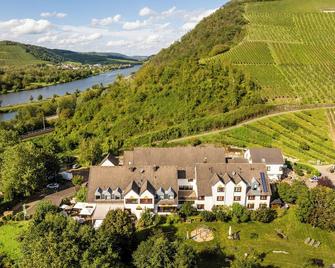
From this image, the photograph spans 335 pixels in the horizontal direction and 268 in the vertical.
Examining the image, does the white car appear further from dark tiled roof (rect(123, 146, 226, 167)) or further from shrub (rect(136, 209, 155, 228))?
shrub (rect(136, 209, 155, 228))

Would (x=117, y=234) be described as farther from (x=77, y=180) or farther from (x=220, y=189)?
(x=77, y=180)

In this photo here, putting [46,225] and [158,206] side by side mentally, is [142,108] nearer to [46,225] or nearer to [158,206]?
[158,206]

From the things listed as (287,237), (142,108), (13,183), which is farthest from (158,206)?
(142,108)

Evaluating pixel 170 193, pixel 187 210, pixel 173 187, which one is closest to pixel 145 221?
pixel 170 193

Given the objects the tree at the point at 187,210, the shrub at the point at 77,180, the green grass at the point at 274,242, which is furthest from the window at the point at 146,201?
the shrub at the point at 77,180

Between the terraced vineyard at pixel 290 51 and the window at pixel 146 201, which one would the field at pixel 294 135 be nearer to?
the terraced vineyard at pixel 290 51

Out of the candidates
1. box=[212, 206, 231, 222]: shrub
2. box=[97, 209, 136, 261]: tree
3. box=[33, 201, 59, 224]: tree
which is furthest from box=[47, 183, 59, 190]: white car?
box=[212, 206, 231, 222]: shrub

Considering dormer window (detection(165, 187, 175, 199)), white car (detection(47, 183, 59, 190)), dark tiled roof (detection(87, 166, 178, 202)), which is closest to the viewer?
dormer window (detection(165, 187, 175, 199))
